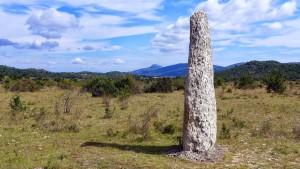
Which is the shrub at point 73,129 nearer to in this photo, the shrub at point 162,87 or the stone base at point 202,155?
the stone base at point 202,155

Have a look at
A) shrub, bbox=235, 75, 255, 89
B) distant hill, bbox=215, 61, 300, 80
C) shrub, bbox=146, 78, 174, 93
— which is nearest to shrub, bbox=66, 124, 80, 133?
shrub, bbox=146, 78, 174, 93

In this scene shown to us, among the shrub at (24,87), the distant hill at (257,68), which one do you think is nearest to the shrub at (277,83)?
the shrub at (24,87)

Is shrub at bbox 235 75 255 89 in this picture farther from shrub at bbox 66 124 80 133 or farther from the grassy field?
shrub at bbox 66 124 80 133

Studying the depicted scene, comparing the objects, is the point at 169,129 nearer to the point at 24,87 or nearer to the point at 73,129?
the point at 73,129

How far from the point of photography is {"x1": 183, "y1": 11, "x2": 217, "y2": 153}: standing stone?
1227 cm

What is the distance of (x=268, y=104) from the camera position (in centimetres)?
2631

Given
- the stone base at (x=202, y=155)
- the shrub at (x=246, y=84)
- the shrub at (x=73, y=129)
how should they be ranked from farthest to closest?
the shrub at (x=246, y=84) < the shrub at (x=73, y=129) < the stone base at (x=202, y=155)

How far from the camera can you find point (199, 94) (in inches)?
483

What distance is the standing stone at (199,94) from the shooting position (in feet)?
40.2

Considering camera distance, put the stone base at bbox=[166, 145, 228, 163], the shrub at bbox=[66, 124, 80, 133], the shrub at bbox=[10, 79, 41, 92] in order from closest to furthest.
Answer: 1. the stone base at bbox=[166, 145, 228, 163]
2. the shrub at bbox=[66, 124, 80, 133]
3. the shrub at bbox=[10, 79, 41, 92]

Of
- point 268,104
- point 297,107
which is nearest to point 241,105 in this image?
point 268,104

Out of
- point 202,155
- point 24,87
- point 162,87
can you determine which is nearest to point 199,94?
point 202,155

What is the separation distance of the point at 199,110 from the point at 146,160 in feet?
7.88

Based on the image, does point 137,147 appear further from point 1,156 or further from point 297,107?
point 297,107
